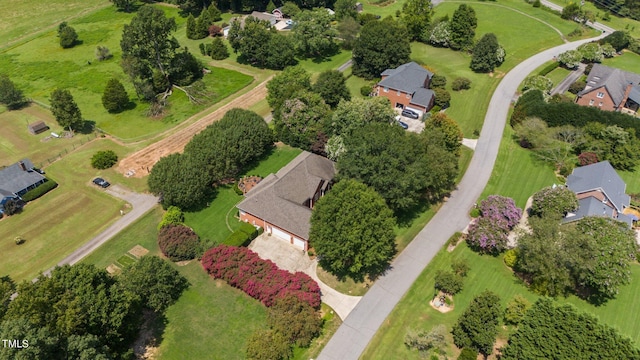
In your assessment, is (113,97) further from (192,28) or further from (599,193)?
(599,193)

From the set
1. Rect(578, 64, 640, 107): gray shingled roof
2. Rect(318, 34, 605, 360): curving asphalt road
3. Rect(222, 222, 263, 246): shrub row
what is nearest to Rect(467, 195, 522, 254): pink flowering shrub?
Rect(318, 34, 605, 360): curving asphalt road

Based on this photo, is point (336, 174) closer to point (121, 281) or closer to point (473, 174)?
point (473, 174)

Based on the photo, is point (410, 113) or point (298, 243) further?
point (410, 113)

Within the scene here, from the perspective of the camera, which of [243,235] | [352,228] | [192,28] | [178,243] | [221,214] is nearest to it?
[352,228]

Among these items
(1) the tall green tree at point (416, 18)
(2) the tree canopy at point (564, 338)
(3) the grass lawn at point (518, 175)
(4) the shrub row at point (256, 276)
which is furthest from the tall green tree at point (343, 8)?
(2) the tree canopy at point (564, 338)

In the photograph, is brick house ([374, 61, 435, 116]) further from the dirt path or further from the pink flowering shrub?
the pink flowering shrub

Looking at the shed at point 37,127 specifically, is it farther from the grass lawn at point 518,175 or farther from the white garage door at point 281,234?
the grass lawn at point 518,175

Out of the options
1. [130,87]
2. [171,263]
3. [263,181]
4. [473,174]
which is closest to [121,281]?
[171,263]

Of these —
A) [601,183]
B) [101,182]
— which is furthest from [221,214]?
[601,183]
